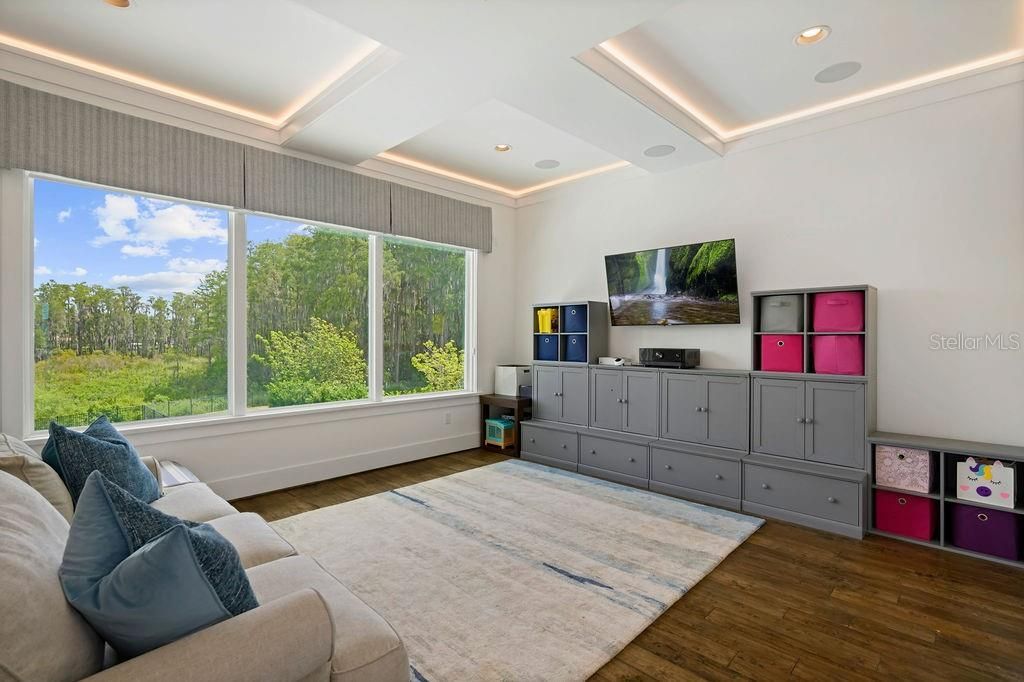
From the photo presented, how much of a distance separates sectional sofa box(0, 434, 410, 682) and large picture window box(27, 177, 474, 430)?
2.11 meters

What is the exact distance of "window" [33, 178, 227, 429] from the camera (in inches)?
131

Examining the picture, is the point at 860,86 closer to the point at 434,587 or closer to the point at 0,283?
the point at 434,587

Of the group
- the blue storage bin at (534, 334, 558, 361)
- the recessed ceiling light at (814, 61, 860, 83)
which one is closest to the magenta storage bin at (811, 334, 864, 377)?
the recessed ceiling light at (814, 61, 860, 83)

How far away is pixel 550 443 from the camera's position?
5.12 m

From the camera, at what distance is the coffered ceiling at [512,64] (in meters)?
2.63

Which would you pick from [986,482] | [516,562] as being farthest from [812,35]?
[516,562]

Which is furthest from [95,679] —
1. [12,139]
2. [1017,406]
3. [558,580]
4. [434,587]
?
[1017,406]

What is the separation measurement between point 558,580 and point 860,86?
12.6ft

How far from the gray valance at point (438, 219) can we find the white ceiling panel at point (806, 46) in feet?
8.69

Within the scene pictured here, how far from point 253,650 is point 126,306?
3381 mm

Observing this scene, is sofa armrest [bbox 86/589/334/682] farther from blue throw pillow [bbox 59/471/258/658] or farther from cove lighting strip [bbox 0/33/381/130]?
cove lighting strip [bbox 0/33/381/130]

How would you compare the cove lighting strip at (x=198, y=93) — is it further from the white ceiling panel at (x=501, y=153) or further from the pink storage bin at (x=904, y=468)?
the pink storage bin at (x=904, y=468)

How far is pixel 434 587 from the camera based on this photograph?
262 cm

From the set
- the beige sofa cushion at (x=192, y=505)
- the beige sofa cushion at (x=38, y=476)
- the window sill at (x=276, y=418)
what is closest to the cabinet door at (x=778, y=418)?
the window sill at (x=276, y=418)
